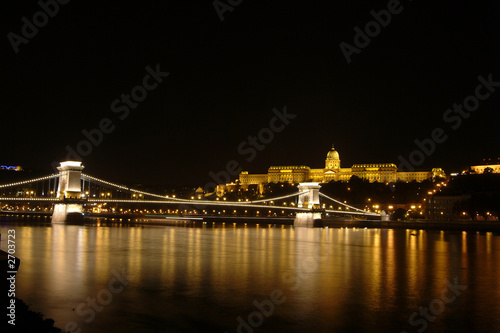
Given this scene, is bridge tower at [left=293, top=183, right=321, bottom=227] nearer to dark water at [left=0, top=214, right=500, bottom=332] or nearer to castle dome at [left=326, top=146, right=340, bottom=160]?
dark water at [left=0, top=214, right=500, bottom=332]

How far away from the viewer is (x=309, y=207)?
56.0 metres

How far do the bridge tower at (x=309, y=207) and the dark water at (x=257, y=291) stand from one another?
101 ft

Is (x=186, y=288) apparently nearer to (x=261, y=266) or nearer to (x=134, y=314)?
(x=134, y=314)

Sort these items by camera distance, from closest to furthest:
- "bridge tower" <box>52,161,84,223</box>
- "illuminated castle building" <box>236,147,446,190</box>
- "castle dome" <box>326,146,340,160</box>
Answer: "bridge tower" <box>52,161,84,223</box> < "illuminated castle building" <box>236,147,446,190</box> < "castle dome" <box>326,146,340,160</box>

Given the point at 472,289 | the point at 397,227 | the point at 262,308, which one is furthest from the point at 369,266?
the point at 397,227

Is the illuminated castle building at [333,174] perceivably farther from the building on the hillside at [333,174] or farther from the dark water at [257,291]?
the dark water at [257,291]

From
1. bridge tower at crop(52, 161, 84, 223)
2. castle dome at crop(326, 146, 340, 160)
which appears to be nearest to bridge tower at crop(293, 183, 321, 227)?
bridge tower at crop(52, 161, 84, 223)

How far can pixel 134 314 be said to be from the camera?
10242 millimetres

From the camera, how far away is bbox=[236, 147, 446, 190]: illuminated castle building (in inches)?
3890

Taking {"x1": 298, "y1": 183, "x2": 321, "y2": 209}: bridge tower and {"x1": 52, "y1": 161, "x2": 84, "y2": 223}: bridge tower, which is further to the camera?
{"x1": 298, "y1": 183, "x2": 321, "y2": 209}: bridge tower

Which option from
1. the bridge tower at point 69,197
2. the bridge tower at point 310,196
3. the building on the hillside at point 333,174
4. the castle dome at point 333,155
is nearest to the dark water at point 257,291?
the bridge tower at point 69,197

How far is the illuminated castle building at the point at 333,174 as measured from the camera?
324 ft

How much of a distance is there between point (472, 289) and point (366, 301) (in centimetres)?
349

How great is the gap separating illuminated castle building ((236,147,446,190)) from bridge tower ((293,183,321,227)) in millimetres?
40497
